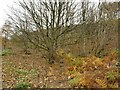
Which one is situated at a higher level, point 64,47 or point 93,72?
point 64,47

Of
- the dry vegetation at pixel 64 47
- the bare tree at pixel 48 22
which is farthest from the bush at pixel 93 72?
the bare tree at pixel 48 22

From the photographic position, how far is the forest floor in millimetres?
10547

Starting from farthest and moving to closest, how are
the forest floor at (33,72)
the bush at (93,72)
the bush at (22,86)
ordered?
the forest floor at (33,72), the bush at (22,86), the bush at (93,72)

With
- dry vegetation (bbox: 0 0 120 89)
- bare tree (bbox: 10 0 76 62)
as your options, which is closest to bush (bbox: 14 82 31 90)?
dry vegetation (bbox: 0 0 120 89)

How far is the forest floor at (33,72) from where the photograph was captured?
1055 cm

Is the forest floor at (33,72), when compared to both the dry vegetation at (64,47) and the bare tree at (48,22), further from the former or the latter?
the bare tree at (48,22)

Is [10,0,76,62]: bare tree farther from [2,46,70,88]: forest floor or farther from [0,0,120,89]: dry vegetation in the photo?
[2,46,70,88]: forest floor

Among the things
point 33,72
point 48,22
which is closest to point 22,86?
point 33,72

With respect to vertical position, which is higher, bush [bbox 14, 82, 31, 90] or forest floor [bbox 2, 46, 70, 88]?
forest floor [bbox 2, 46, 70, 88]

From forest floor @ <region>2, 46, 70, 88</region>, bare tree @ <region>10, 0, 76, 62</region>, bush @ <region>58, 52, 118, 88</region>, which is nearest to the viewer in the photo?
bush @ <region>58, 52, 118, 88</region>

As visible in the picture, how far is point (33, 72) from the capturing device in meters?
12.4

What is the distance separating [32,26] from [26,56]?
2999mm

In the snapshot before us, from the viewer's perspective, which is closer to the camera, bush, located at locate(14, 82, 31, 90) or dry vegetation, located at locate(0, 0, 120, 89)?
bush, located at locate(14, 82, 31, 90)

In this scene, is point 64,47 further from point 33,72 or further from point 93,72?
point 93,72
